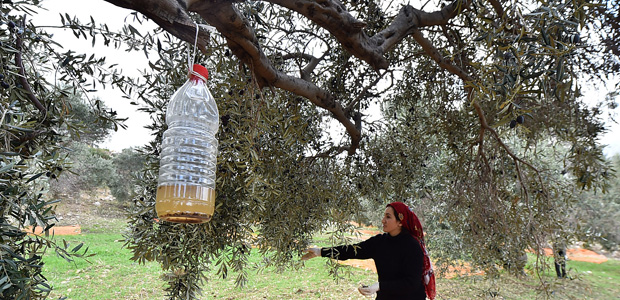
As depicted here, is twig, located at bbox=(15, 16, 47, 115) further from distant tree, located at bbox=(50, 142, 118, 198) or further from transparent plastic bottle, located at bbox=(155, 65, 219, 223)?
distant tree, located at bbox=(50, 142, 118, 198)

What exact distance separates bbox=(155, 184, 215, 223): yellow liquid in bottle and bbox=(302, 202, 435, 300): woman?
1866mm

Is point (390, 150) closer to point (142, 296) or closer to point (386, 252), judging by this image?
point (386, 252)

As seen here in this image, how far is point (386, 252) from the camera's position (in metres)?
3.43

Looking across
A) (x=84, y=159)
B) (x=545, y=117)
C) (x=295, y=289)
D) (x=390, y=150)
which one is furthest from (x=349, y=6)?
(x=84, y=159)

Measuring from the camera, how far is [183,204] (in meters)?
1.46

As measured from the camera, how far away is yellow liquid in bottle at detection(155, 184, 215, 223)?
1429 millimetres

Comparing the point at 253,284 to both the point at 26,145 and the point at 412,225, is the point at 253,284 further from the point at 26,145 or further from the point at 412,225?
the point at 26,145

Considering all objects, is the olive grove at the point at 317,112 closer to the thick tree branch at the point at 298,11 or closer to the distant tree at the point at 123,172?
the thick tree branch at the point at 298,11

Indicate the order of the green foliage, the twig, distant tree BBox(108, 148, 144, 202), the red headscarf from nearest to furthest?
the green foliage, the twig, the red headscarf, distant tree BBox(108, 148, 144, 202)

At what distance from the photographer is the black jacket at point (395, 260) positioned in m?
3.14

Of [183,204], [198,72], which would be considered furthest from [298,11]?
[183,204]

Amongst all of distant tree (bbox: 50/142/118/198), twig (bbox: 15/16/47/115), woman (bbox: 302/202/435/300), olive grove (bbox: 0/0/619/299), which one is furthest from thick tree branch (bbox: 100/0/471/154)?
distant tree (bbox: 50/142/118/198)

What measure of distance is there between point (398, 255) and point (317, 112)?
193cm

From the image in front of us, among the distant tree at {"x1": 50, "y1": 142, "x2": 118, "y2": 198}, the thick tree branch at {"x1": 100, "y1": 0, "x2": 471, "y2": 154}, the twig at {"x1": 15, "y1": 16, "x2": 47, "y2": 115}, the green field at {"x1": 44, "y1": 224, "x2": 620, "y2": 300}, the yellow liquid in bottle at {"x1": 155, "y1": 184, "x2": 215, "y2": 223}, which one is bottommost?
the green field at {"x1": 44, "y1": 224, "x2": 620, "y2": 300}
